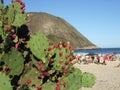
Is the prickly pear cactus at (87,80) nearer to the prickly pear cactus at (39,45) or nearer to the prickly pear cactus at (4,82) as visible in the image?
the prickly pear cactus at (39,45)

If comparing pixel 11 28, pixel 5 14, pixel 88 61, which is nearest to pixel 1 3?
pixel 5 14

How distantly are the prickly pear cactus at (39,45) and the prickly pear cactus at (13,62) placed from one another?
73cm

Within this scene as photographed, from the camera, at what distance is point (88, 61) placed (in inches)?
1553

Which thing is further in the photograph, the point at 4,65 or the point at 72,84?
the point at 72,84

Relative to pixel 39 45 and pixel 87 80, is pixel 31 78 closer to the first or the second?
pixel 39 45

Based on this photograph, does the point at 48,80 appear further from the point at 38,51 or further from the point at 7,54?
the point at 7,54

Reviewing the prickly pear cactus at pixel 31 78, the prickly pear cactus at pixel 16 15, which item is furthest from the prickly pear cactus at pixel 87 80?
the prickly pear cactus at pixel 16 15

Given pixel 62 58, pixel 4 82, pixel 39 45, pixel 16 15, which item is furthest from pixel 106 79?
pixel 4 82

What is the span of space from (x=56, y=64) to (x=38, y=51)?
2.16 ft

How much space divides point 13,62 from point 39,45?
3.30 feet

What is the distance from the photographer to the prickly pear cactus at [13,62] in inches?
225

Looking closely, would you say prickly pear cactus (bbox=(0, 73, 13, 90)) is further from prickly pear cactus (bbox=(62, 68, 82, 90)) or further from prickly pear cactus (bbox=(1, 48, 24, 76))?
prickly pear cactus (bbox=(62, 68, 82, 90))

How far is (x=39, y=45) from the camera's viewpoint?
21.9 ft

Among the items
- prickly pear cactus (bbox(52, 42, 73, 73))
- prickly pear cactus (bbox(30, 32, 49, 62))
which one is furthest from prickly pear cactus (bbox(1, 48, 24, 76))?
prickly pear cactus (bbox(52, 42, 73, 73))
